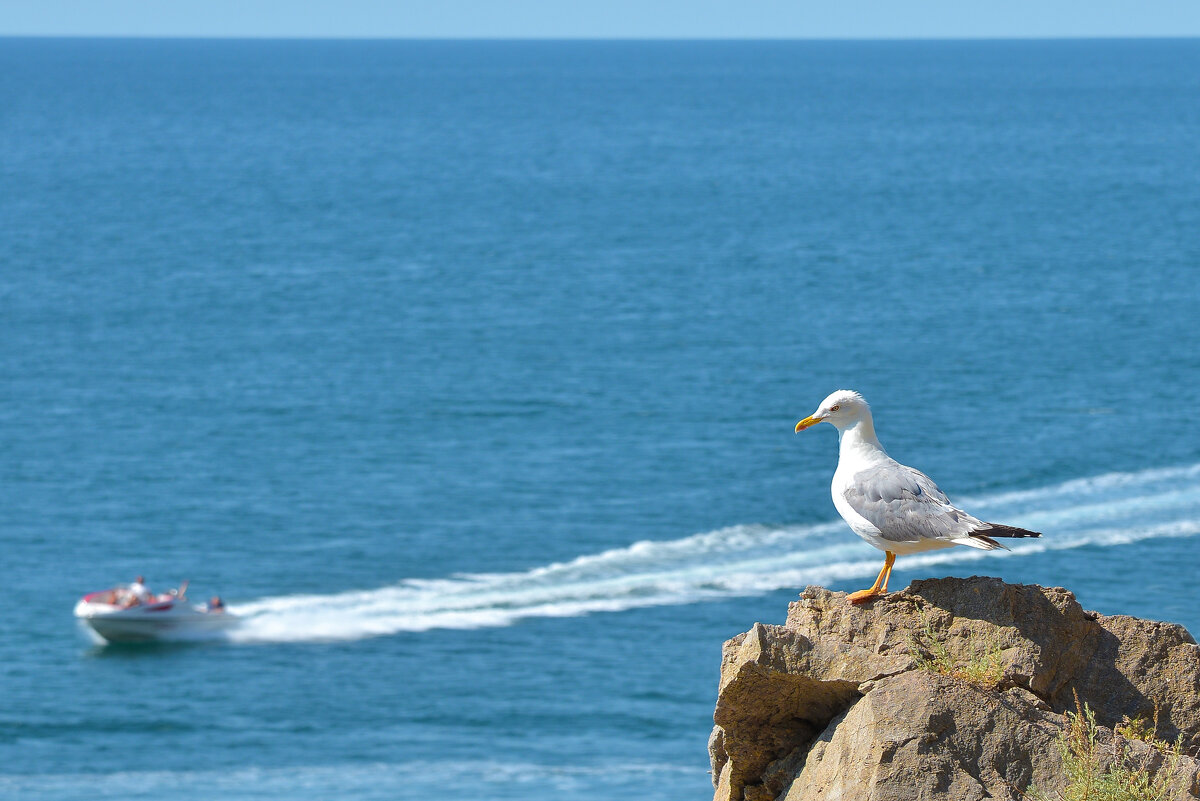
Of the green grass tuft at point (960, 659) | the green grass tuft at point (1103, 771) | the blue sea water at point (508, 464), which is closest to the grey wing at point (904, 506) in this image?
the green grass tuft at point (960, 659)

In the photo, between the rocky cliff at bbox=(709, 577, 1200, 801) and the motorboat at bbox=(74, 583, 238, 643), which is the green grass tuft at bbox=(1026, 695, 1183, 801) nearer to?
the rocky cliff at bbox=(709, 577, 1200, 801)

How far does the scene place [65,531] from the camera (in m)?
77.9

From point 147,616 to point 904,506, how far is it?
5984cm

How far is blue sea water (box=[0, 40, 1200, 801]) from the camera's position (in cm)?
5881

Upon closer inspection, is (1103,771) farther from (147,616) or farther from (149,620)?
(149,620)

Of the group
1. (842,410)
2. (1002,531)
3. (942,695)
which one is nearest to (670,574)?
(842,410)

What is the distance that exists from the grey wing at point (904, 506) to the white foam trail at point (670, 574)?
5072 cm

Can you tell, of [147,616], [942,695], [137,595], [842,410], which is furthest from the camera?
[147,616]

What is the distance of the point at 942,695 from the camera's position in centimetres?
1175

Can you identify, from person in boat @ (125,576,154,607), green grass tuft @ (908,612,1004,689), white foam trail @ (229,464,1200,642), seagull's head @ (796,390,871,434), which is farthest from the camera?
person in boat @ (125,576,154,607)

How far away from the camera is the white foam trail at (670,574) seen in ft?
218

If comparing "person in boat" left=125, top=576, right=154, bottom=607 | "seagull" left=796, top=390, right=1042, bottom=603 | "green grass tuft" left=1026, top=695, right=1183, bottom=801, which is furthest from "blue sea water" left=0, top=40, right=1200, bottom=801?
"green grass tuft" left=1026, top=695, right=1183, bottom=801

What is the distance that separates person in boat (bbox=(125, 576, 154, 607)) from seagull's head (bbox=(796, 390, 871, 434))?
58037mm

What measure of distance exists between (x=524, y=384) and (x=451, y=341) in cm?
1392
